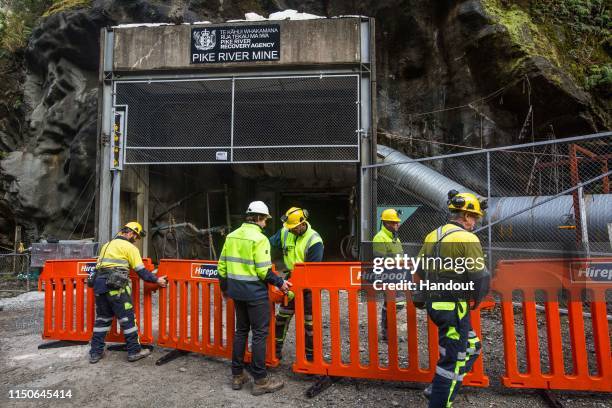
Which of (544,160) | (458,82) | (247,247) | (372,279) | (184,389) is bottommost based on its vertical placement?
(184,389)

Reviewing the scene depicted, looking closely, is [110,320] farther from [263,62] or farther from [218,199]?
[218,199]

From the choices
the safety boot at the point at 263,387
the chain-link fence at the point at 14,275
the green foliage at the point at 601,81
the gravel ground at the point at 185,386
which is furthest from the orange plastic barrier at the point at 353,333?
the green foliage at the point at 601,81

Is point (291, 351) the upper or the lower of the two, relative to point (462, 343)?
lower

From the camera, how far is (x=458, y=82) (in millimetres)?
11898

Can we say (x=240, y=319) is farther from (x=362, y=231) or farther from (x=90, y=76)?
(x=90, y=76)

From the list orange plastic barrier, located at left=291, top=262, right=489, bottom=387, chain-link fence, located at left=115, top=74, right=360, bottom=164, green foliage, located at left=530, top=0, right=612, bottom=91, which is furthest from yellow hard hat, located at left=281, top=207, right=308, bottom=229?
green foliage, located at left=530, top=0, right=612, bottom=91

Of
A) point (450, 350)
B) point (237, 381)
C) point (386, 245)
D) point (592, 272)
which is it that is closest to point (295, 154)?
point (386, 245)

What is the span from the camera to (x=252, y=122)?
884 centimetres

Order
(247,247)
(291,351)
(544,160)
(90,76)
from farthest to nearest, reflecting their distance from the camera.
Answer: (90,76), (544,160), (291,351), (247,247)

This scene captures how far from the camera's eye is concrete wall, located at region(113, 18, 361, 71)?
8.58 m

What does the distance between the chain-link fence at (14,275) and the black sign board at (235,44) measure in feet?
21.5

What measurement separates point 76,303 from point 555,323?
5523 millimetres

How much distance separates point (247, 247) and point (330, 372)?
1.48 meters

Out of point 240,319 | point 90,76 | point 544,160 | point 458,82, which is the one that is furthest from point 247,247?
point 90,76
